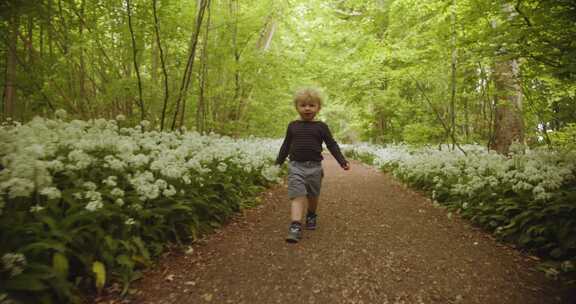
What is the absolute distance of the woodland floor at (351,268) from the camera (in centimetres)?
A: 264

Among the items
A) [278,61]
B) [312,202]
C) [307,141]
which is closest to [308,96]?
[307,141]

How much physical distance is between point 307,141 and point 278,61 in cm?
663

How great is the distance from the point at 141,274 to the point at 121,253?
11.3 inches

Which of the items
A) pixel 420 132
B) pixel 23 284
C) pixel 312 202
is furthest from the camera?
pixel 420 132

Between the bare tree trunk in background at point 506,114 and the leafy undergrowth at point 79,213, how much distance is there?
255 inches

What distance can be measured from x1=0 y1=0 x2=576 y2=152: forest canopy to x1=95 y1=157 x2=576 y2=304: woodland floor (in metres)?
2.39

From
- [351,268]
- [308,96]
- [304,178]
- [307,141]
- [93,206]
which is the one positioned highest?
[308,96]

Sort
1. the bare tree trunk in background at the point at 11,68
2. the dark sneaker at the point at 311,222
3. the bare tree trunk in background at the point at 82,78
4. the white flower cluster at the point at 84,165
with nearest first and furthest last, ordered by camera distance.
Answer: the white flower cluster at the point at 84,165 < the dark sneaker at the point at 311,222 < the bare tree trunk in background at the point at 11,68 < the bare tree trunk in background at the point at 82,78

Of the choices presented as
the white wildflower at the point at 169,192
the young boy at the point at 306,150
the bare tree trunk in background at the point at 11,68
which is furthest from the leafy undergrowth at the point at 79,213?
the bare tree trunk in background at the point at 11,68

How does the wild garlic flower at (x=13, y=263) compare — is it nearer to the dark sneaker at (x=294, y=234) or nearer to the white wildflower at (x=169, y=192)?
the white wildflower at (x=169, y=192)

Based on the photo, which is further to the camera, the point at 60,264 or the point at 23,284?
the point at 60,264

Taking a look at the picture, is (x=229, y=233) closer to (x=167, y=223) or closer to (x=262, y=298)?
(x=167, y=223)

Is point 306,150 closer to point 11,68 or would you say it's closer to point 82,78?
point 82,78

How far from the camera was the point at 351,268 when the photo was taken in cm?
318
